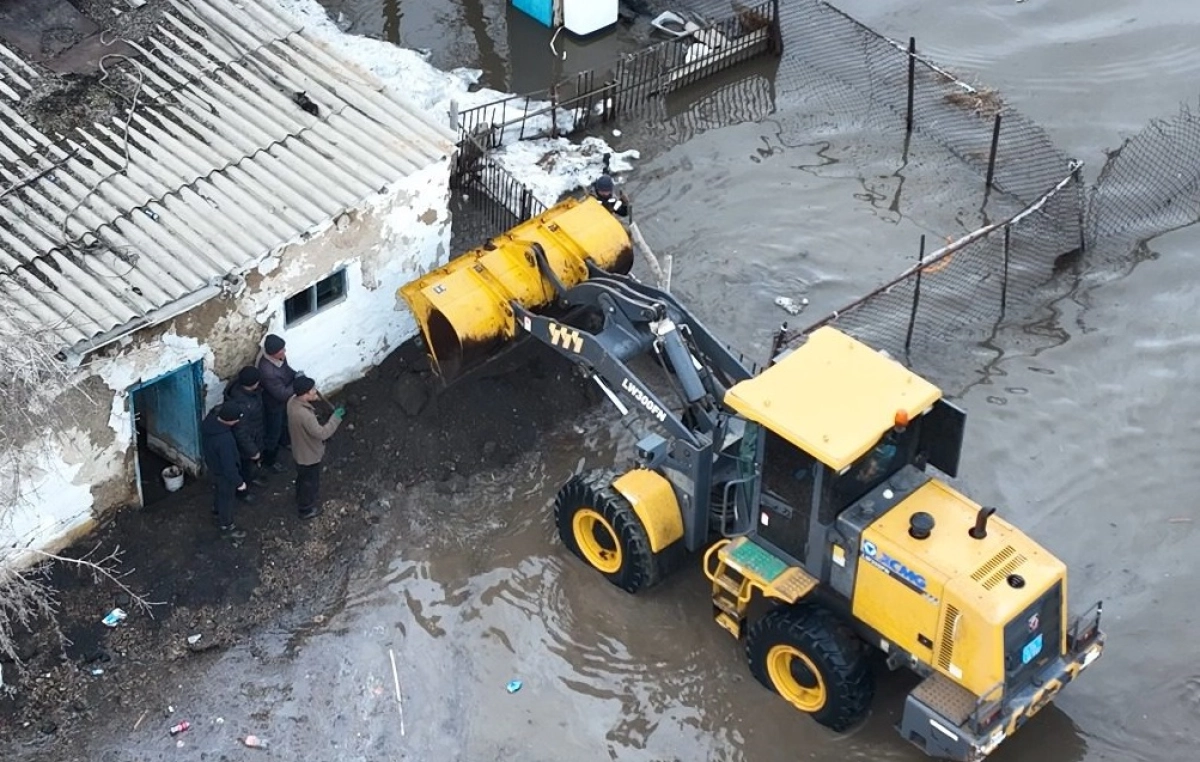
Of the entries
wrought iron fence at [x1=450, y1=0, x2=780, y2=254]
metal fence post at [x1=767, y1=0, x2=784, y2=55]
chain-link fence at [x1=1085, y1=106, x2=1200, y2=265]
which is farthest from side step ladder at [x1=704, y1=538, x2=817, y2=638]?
metal fence post at [x1=767, y1=0, x2=784, y2=55]

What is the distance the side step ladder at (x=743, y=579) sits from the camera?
12.2 metres

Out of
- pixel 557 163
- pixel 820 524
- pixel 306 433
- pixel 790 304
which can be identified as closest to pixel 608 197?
pixel 790 304

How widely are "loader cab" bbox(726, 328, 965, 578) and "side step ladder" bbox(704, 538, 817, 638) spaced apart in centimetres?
13

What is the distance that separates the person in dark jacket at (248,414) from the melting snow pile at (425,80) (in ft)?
20.5

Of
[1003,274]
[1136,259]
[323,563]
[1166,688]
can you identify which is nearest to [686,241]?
[1003,274]

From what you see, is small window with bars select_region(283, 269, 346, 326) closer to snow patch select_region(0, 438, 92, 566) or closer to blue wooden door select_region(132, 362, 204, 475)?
blue wooden door select_region(132, 362, 204, 475)

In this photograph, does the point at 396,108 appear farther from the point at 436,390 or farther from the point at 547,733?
the point at 547,733

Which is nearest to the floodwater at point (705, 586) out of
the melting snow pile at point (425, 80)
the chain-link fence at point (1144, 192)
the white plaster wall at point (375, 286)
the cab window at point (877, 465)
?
the chain-link fence at point (1144, 192)

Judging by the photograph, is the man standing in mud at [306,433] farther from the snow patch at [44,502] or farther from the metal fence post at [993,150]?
the metal fence post at [993,150]

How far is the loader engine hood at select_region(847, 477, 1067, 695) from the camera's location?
11297 millimetres

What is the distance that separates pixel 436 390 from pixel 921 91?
28.3 feet

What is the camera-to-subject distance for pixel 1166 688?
13.1 meters

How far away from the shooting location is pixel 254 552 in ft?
45.4

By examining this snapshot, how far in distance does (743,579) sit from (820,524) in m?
1.10
